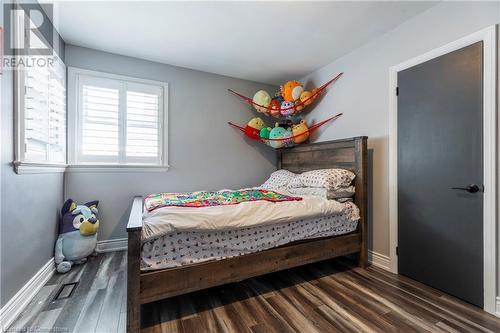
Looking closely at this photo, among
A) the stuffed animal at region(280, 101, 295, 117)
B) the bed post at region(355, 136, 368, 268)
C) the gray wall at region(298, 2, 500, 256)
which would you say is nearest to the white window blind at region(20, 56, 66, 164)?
the stuffed animal at region(280, 101, 295, 117)

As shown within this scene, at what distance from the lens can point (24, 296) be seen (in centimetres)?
160

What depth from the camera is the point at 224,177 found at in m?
3.38

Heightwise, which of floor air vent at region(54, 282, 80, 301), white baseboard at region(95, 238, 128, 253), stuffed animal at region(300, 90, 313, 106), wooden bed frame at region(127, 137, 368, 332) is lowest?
floor air vent at region(54, 282, 80, 301)

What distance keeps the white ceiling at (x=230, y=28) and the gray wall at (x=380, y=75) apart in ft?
0.41

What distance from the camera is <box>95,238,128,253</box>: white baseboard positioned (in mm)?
2643

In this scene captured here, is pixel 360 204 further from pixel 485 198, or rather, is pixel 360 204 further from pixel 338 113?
pixel 338 113

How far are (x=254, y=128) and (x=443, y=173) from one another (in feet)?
7.33

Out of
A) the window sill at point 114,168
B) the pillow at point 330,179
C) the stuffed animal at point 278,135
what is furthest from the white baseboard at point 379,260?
the window sill at point 114,168

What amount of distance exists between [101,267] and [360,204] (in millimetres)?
2714

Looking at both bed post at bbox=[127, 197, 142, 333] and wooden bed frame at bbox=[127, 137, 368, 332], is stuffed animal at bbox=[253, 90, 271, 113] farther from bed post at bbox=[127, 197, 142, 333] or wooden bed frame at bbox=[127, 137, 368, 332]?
bed post at bbox=[127, 197, 142, 333]

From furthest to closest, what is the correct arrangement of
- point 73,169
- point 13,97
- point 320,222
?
point 73,169
point 320,222
point 13,97

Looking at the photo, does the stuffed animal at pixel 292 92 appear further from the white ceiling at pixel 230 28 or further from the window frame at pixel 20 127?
the window frame at pixel 20 127

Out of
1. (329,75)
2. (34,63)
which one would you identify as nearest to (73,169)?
(34,63)

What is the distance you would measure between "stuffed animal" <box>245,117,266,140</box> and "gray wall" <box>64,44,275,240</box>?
20 centimetres
